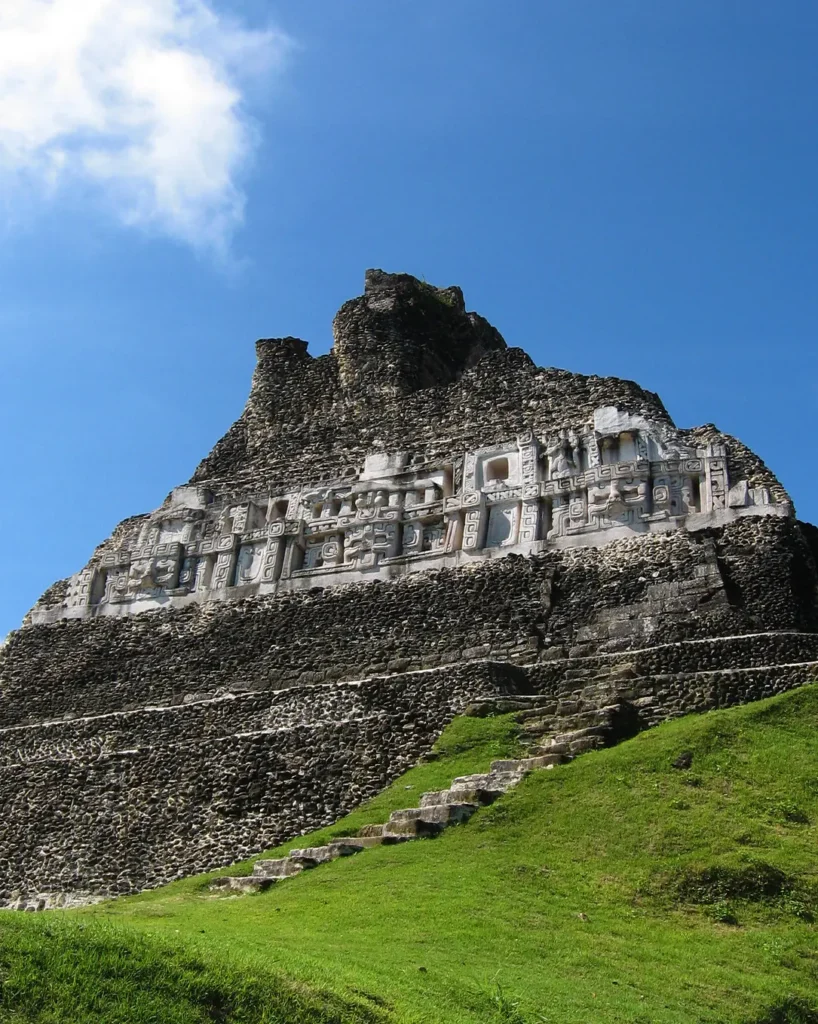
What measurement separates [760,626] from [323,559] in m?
9.93

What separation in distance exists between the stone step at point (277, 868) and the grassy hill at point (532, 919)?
1.59 feet

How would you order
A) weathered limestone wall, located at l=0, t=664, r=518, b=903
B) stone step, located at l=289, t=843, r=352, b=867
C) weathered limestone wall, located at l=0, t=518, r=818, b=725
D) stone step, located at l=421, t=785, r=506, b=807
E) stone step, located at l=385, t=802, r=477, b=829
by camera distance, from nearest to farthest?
1. stone step, located at l=385, t=802, r=477, b=829
2. stone step, located at l=289, t=843, r=352, b=867
3. stone step, located at l=421, t=785, r=506, b=807
4. weathered limestone wall, located at l=0, t=664, r=518, b=903
5. weathered limestone wall, located at l=0, t=518, r=818, b=725

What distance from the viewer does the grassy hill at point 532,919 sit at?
8.35 meters

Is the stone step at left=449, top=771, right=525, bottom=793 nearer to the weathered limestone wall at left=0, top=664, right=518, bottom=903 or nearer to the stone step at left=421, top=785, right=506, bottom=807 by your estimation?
the stone step at left=421, top=785, right=506, bottom=807

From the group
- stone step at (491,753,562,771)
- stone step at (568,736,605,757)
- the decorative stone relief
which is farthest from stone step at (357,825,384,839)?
the decorative stone relief

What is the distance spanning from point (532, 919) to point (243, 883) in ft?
15.0

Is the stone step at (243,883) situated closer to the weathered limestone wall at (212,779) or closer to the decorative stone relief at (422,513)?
the weathered limestone wall at (212,779)

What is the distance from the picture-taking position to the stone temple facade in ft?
61.1

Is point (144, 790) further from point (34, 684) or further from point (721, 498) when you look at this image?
point (721, 498)

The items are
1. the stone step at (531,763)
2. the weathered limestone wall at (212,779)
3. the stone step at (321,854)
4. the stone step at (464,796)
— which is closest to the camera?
the stone step at (321,854)

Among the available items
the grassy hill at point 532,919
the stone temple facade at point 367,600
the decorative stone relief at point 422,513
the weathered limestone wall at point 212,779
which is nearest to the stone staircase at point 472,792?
the grassy hill at point 532,919

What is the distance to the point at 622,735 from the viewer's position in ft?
53.2

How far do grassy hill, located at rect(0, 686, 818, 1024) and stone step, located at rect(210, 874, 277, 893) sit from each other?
0.25 metres

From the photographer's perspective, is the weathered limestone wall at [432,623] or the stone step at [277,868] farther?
the weathered limestone wall at [432,623]
